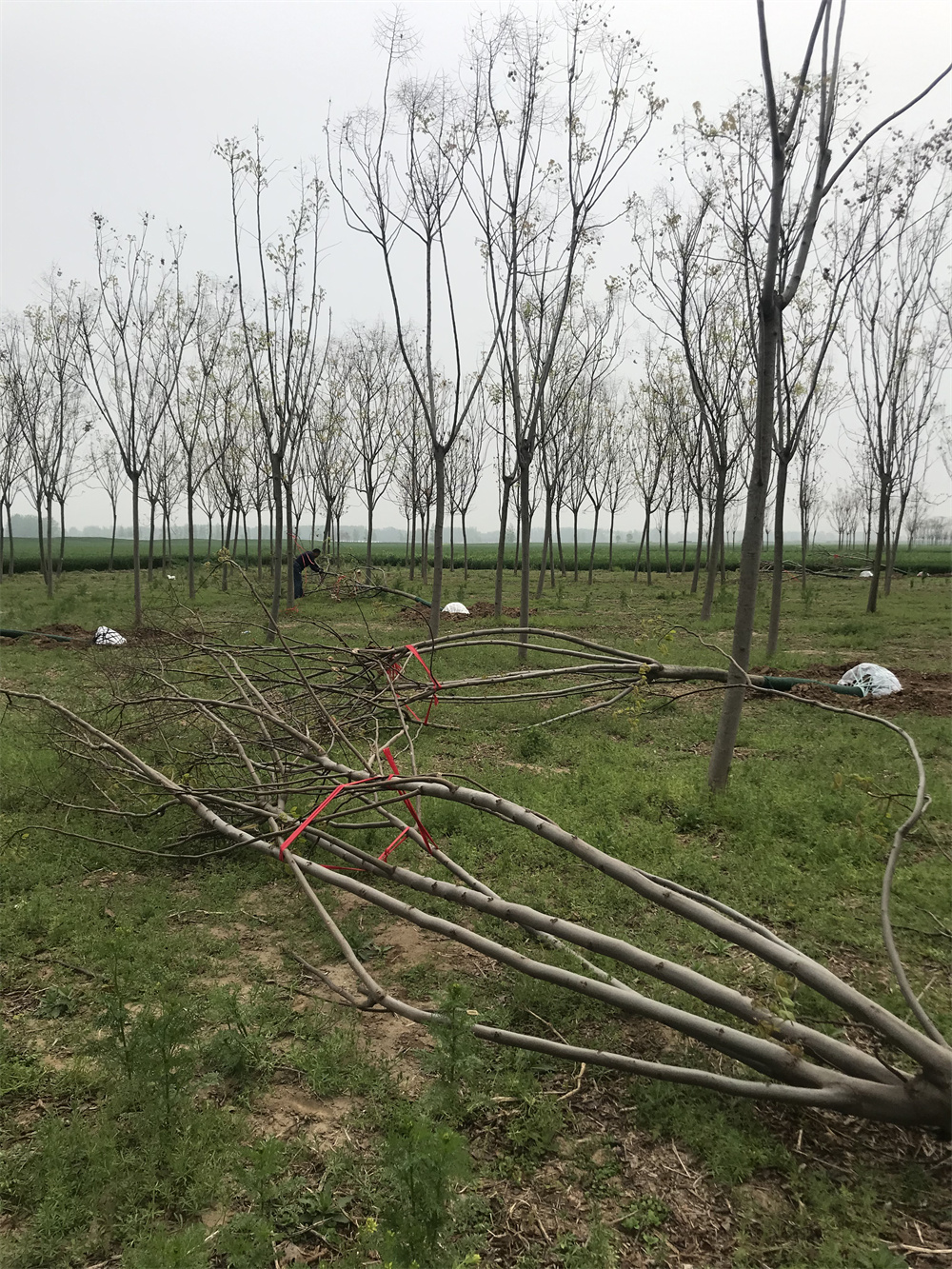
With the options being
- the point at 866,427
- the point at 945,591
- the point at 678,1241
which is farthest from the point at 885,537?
the point at 678,1241

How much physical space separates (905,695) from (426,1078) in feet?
21.7

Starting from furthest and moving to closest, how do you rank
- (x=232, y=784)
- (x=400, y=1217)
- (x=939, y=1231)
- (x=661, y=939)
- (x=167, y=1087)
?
(x=232, y=784) < (x=661, y=939) < (x=167, y=1087) < (x=939, y=1231) < (x=400, y=1217)

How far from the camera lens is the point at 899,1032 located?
1913 mm

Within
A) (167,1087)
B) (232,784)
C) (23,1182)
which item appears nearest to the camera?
(23,1182)

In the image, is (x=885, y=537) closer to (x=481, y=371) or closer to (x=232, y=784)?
(x=481, y=371)

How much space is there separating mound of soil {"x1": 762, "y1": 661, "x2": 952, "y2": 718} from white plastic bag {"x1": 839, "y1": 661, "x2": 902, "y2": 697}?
0.10 m

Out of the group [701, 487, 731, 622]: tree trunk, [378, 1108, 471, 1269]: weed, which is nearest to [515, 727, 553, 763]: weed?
[378, 1108, 471, 1269]: weed

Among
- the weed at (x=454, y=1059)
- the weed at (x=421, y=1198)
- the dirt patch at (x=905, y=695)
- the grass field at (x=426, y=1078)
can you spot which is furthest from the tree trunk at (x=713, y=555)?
the weed at (x=421, y=1198)

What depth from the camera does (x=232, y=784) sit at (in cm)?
410

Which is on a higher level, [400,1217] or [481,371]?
[481,371]

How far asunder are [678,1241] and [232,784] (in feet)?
10.2

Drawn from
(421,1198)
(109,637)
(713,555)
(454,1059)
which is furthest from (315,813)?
(713,555)

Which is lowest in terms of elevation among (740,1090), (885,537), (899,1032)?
(740,1090)

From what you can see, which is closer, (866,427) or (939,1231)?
(939,1231)
